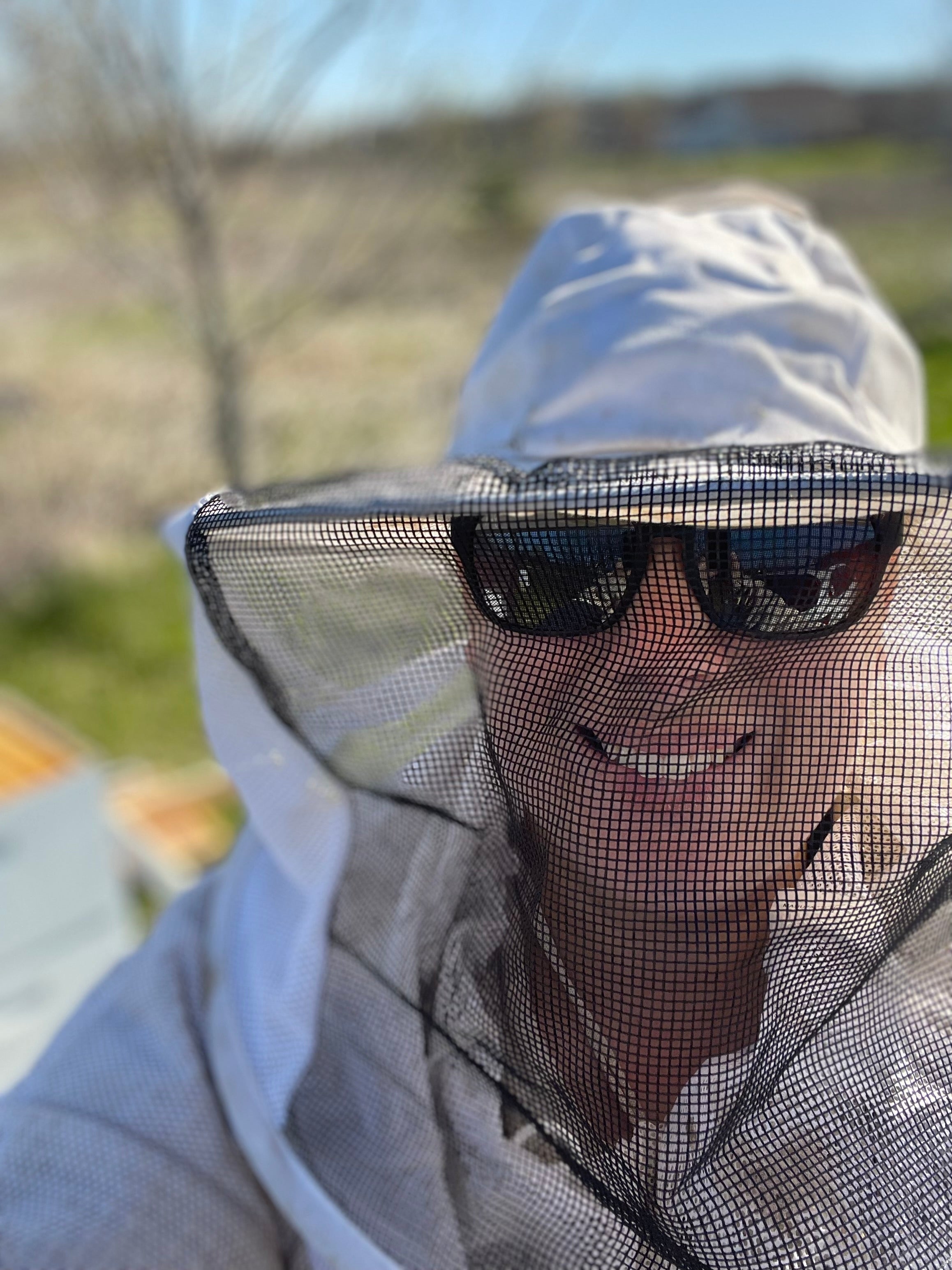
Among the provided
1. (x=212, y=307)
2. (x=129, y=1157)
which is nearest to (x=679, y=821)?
(x=129, y=1157)

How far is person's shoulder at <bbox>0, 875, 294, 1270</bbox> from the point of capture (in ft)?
2.93

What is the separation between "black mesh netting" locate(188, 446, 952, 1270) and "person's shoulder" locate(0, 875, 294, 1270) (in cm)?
18

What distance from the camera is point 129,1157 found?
3.10ft

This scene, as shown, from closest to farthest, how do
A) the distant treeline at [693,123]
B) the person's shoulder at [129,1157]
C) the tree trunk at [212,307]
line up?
the person's shoulder at [129,1157]
the tree trunk at [212,307]
the distant treeline at [693,123]

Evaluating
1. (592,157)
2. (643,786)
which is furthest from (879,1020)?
(592,157)

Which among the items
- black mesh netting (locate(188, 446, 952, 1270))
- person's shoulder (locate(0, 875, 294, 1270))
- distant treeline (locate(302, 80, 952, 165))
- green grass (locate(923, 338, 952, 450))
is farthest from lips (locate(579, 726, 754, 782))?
green grass (locate(923, 338, 952, 450))

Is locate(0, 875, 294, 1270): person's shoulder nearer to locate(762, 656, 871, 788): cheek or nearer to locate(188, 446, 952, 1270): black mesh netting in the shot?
locate(188, 446, 952, 1270): black mesh netting

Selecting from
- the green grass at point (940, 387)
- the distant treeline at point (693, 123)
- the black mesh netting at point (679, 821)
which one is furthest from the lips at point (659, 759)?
the green grass at point (940, 387)

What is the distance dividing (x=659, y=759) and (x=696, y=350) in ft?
1.34

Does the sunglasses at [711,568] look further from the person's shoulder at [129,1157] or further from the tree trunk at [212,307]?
the tree trunk at [212,307]

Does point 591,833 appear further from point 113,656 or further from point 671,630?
point 113,656

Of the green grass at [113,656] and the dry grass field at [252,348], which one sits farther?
the green grass at [113,656]

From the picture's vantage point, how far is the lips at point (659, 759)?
2.48ft

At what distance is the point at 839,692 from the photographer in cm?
74
